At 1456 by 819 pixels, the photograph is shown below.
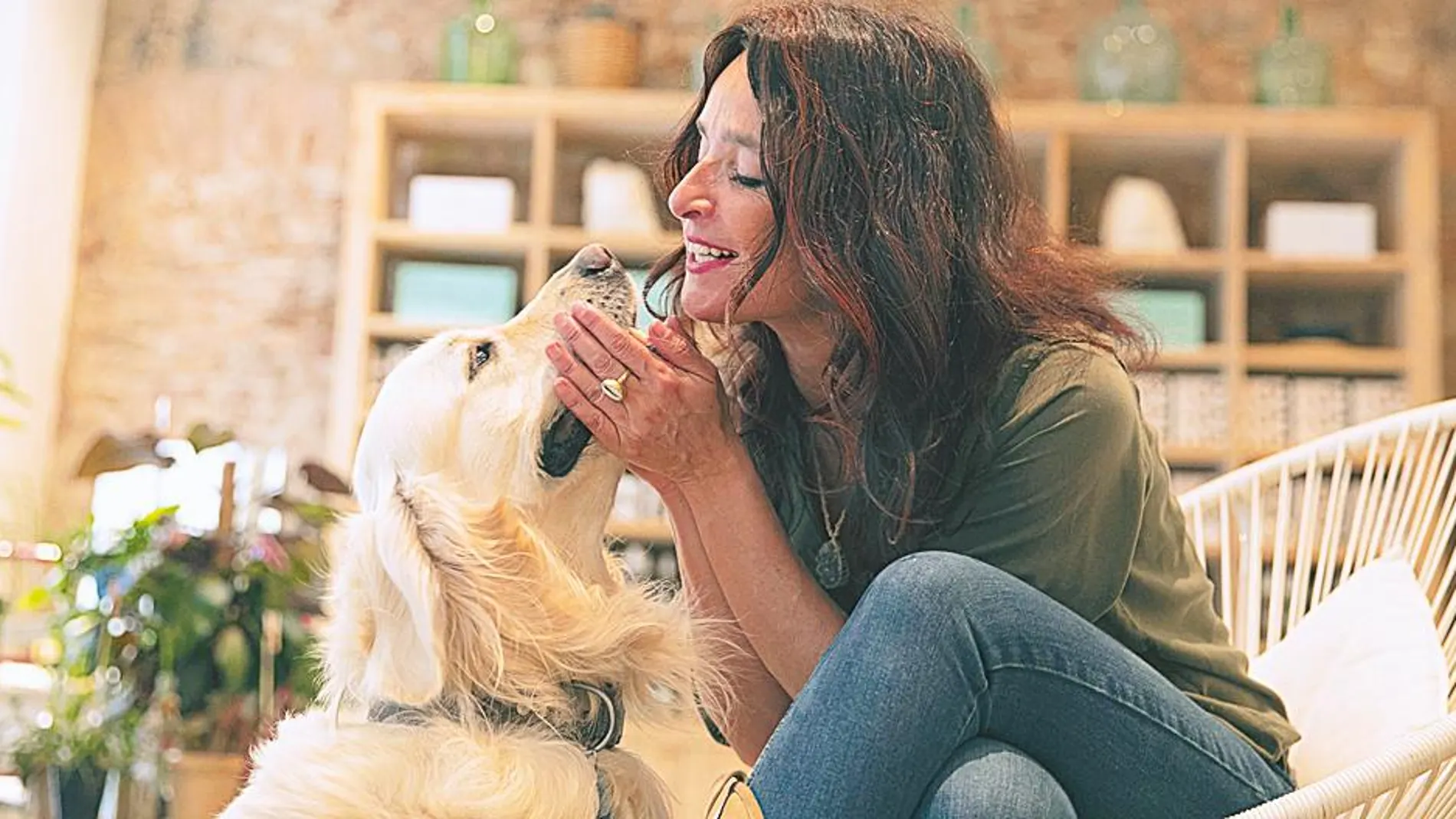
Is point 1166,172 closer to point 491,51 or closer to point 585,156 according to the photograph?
point 585,156

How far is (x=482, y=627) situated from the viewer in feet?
4.22

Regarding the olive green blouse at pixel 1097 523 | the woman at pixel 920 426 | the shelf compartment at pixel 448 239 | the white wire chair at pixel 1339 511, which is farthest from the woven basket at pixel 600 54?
the olive green blouse at pixel 1097 523

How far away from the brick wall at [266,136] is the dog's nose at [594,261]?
2732 mm

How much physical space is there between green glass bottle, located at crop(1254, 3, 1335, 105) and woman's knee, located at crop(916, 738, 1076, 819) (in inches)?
118

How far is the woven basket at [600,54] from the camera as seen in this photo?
3980mm

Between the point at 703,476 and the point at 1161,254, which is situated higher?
the point at 1161,254

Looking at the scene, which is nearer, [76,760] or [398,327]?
[76,760]

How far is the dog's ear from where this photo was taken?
124 centimetres

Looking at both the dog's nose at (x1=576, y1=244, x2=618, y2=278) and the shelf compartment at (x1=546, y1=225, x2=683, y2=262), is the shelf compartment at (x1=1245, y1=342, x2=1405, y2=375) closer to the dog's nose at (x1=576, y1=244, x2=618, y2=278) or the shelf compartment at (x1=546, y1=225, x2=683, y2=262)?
the shelf compartment at (x1=546, y1=225, x2=683, y2=262)

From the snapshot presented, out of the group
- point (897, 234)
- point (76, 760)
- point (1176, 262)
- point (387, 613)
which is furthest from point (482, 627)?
point (1176, 262)

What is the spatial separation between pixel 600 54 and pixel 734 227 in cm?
258

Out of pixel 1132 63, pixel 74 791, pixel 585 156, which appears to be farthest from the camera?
pixel 585 156

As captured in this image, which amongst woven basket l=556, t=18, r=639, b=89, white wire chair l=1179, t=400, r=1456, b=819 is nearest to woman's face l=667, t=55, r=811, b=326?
white wire chair l=1179, t=400, r=1456, b=819

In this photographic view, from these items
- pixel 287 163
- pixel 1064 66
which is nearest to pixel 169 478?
pixel 287 163
